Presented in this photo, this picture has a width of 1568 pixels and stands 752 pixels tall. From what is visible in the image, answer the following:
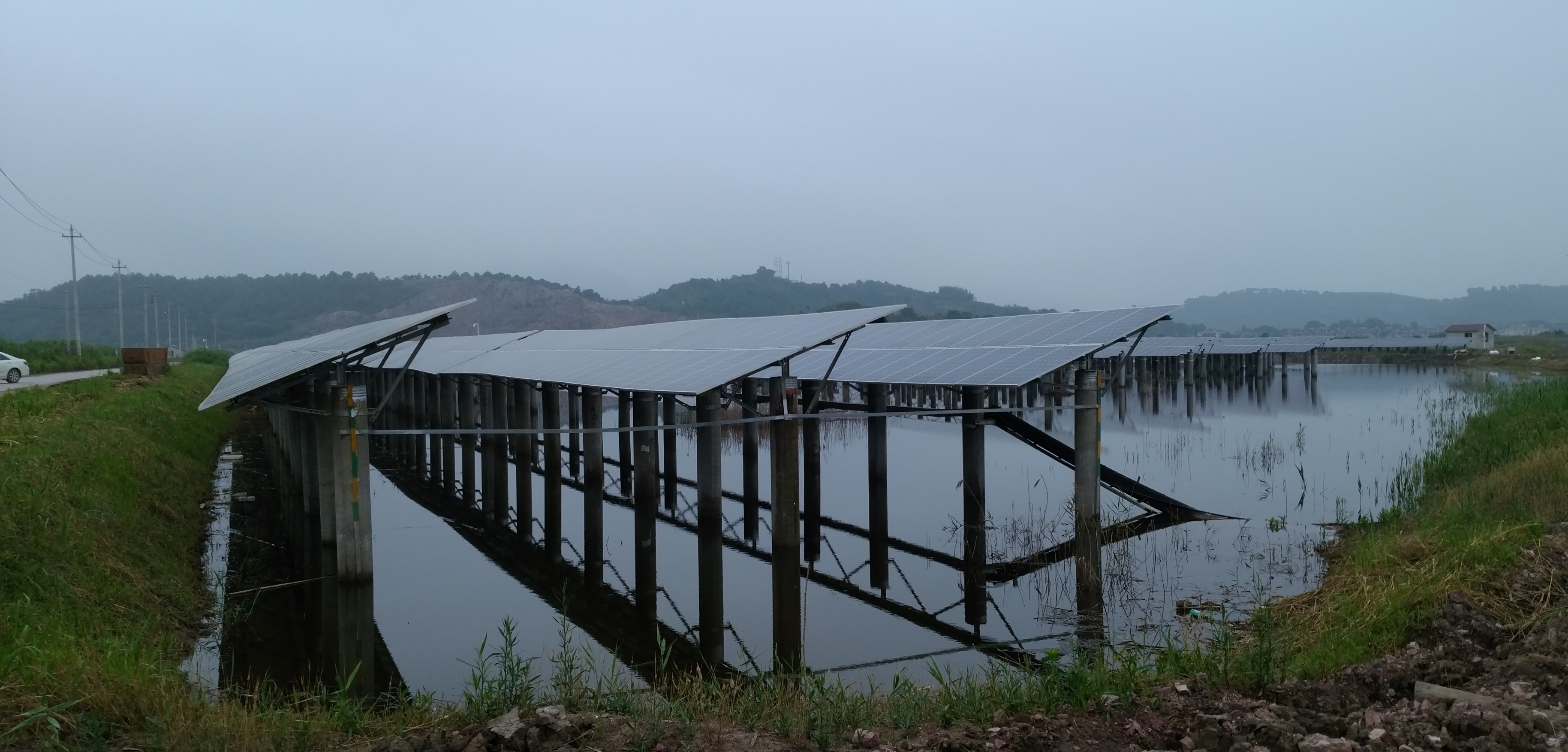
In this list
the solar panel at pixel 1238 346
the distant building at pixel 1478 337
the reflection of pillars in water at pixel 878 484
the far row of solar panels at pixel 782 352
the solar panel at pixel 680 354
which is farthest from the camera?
the distant building at pixel 1478 337

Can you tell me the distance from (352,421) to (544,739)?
5.63m

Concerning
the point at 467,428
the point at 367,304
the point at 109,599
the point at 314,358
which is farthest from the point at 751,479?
the point at 367,304

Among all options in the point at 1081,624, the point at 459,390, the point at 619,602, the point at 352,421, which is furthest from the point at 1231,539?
the point at 459,390

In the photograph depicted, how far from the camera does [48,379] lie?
3041 cm

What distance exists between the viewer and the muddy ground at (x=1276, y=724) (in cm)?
477

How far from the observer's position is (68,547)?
331 inches

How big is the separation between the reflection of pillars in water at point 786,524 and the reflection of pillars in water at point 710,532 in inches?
28.3

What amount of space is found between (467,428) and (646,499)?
6893mm

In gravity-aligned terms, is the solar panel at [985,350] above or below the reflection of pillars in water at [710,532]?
above

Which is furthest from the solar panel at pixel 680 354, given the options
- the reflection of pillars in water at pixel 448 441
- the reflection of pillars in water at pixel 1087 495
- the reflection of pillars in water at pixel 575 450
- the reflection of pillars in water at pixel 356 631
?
the reflection of pillars in water at pixel 356 631

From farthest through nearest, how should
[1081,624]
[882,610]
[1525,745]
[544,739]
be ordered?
[882,610], [1081,624], [544,739], [1525,745]

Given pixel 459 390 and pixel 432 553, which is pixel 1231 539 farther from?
pixel 459 390

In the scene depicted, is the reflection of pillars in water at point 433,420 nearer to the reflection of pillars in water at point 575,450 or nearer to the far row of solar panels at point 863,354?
the far row of solar panels at point 863,354

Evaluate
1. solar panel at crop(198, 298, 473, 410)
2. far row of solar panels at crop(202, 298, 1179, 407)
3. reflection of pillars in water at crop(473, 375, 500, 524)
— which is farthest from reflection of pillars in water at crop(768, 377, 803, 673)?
reflection of pillars in water at crop(473, 375, 500, 524)
